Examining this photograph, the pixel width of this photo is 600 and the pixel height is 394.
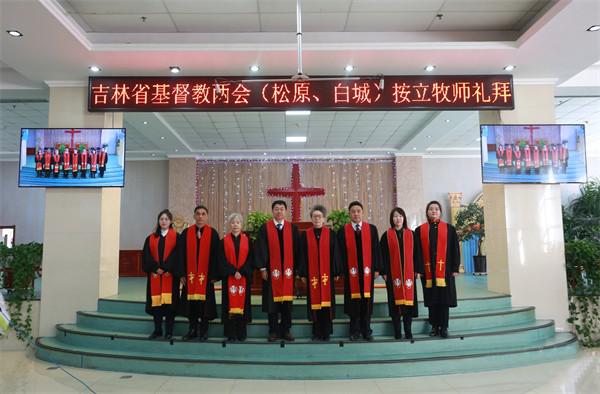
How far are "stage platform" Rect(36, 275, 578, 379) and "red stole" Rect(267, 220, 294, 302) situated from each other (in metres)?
0.47

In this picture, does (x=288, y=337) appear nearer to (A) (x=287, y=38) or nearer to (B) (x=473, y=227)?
(A) (x=287, y=38)

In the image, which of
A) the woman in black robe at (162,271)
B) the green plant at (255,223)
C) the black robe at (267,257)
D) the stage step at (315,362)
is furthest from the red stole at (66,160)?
the black robe at (267,257)

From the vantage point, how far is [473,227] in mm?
10383

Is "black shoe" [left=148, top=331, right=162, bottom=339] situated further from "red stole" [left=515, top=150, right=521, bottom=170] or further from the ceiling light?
the ceiling light

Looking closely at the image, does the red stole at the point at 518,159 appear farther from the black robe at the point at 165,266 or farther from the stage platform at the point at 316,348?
the black robe at the point at 165,266

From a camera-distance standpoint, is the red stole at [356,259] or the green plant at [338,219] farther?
the green plant at [338,219]

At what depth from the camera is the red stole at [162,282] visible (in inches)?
181

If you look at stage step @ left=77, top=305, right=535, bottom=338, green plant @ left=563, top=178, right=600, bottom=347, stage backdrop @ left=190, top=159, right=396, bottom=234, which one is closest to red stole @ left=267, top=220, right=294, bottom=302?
stage step @ left=77, top=305, right=535, bottom=338

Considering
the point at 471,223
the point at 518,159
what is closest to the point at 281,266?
the point at 518,159

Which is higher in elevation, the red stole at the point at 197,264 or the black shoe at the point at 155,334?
the red stole at the point at 197,264

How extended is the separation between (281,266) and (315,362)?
96 cm

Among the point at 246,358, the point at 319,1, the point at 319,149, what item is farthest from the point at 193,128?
the point at 246,358

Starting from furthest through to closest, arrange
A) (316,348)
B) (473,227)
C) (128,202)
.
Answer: (128,202), (473,227), (316,348)

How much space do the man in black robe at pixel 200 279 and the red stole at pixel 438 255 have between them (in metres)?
2.12
